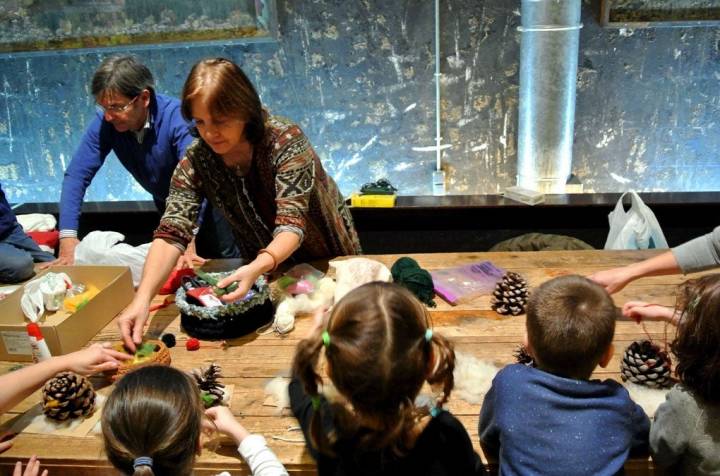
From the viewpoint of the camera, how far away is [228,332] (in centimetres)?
168

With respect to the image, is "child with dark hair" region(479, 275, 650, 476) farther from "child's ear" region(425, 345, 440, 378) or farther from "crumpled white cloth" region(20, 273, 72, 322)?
"crumpled white cloth" region(20, 273, 72, 322)

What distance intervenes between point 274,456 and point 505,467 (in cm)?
48

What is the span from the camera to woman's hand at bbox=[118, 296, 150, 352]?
1.56 meters

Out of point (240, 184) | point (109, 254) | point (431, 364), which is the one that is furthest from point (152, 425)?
point (109, 254)

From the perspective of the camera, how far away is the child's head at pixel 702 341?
45.4 inches

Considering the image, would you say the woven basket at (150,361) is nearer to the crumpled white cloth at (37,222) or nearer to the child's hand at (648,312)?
the child's hand at (648,312)

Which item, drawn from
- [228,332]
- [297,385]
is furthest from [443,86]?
[297,385]

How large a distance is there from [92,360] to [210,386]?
1.03ft

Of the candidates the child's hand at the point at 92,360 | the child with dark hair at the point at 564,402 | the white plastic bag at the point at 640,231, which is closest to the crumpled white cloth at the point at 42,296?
the child's hand at the point at 92,360

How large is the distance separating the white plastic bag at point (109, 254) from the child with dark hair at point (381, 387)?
1213 mm

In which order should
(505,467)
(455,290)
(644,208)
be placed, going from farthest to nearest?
(644,208), (455,290), (505,467)

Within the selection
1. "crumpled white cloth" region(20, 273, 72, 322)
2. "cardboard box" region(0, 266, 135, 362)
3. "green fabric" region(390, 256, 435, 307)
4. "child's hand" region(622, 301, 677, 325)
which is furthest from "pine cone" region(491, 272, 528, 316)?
"crumpled white cloth" region(20, 273, 72, 322)

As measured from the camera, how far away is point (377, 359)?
1029mm

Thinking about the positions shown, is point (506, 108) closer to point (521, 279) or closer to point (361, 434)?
point (521, 279)
